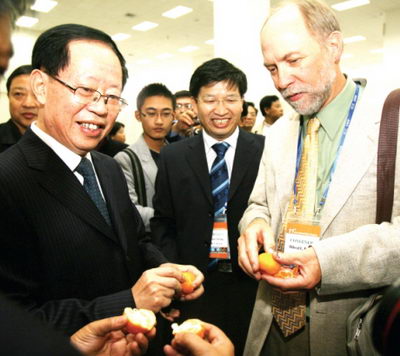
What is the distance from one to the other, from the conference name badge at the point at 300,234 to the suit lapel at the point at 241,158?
72 cm

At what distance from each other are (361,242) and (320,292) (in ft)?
0.77

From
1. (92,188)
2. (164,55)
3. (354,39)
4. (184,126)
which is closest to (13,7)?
(92,188)

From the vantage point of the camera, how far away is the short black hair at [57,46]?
1273 millimetres

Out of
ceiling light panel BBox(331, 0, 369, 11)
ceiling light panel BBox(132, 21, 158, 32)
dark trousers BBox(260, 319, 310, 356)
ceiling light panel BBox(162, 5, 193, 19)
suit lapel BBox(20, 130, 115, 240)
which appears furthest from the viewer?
ceiling light panel BBox(132, 21, 158, 32)

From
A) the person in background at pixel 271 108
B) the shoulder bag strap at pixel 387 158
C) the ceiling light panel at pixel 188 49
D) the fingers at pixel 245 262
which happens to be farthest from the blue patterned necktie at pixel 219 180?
the ceiling light panel at pixel 188 49

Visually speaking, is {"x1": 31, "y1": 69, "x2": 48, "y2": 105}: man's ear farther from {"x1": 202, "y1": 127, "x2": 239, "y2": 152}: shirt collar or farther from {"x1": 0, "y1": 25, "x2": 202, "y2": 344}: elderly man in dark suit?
{"x1": 202, "y1": 127, "x2": 239, "y2": 152}: shirt collar

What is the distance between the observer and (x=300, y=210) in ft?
4.65

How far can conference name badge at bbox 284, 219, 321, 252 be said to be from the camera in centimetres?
134

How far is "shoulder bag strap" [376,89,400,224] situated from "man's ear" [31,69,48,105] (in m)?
1.30

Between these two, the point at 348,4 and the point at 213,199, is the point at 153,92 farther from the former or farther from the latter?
the point at 348,4

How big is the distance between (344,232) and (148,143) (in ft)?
6.34

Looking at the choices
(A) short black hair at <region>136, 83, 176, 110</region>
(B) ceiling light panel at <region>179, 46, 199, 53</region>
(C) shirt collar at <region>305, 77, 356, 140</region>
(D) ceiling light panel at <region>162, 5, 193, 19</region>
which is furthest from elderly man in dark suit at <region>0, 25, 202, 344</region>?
(B) ceiling light panel at <region>179, 46, 199, 53</region>

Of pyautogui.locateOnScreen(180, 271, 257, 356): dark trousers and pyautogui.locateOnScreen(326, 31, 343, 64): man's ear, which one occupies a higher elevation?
pyautogui.locateOnScreen(326, 31, 343, 64): man's ear

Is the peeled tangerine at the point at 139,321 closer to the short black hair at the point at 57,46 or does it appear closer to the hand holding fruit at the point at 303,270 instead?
the hand holding fruit at the point at 303,270
